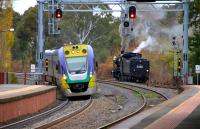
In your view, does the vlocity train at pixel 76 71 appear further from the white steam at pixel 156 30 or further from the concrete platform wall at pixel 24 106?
the white steam at pixel 156 30

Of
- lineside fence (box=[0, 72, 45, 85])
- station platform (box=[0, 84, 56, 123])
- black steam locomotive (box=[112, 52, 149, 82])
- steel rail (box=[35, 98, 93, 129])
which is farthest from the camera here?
black steam locomotive (box=[112, 52, 149, 82])

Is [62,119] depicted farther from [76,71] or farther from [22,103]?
[76,71]

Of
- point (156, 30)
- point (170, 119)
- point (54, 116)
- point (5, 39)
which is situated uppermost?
point (156, 30)

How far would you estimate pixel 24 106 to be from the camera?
79.7 ft

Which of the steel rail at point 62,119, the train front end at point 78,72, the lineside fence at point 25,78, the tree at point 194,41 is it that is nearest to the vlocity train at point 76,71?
the train front end at point 78,72

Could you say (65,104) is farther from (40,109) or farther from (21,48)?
(21,48)

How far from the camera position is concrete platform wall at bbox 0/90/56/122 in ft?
70.4

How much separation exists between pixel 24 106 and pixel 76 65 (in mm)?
9944

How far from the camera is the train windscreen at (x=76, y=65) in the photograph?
33688 millimetres

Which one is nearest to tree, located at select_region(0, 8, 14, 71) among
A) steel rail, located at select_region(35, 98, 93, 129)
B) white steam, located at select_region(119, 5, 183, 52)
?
white steam, located at select_region(119, 5, 183, 52)

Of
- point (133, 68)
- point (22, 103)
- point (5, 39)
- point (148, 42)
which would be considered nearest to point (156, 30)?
point (148, 42)

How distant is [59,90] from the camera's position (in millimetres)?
36844

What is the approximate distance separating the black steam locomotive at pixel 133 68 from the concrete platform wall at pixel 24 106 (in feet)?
89.0

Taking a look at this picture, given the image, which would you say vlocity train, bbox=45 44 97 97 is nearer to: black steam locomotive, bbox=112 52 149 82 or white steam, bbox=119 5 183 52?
black steam locomotive, bbox=112 52 149 82
